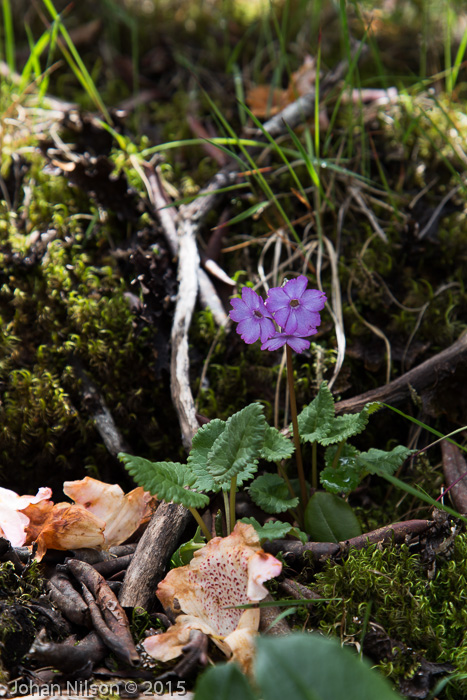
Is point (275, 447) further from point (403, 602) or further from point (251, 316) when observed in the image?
point (403, 602)

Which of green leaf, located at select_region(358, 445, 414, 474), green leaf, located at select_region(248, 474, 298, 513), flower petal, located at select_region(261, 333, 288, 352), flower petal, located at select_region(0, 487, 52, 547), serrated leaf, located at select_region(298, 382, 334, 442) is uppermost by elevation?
flower petal, located at select_region(261, 333, 288, 352)

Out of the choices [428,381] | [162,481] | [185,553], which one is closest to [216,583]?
[185,553]

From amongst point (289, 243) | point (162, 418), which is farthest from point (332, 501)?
point (289, 243)

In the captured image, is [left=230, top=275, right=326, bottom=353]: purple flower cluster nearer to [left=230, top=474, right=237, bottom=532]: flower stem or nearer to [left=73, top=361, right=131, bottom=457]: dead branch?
[left=230, top=474, right=237, bottom=532]: flower stem

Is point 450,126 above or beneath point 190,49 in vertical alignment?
beneath

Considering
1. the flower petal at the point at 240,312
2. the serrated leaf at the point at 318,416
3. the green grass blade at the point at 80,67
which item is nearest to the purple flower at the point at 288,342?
the flower petal at the point at 240,312

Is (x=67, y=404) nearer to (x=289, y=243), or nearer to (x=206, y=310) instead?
(x=206, y=310)

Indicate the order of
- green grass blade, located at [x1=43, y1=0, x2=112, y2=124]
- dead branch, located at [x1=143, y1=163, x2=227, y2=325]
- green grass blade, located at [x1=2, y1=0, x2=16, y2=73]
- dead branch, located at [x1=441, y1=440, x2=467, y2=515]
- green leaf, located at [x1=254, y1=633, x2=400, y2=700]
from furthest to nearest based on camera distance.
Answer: green grass blade, located at [x1=2, y1=0, x2=16, y2=73] < green grass blade, located at [x1=43, y1=0, x2=112, y2=124] < dead branch, located at [x1=143, y1=163, x2=227, y2=325] < dead branch, located at [x1=441, y1=440, x2=467, y2=515] < green leaf, located at [x1=254, y1=633, x2=400, y2=700]

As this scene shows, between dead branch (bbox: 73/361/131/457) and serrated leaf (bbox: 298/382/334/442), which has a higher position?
serrated leaf (bbox: 298/382/334/442)

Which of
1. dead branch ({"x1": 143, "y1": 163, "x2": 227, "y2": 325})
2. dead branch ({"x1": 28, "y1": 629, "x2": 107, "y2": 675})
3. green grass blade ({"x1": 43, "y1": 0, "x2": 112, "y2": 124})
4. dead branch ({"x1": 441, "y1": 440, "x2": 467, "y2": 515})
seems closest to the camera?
dead branch ({"x1": 28, "y1": 629, "x2": 107, "y2": 675})

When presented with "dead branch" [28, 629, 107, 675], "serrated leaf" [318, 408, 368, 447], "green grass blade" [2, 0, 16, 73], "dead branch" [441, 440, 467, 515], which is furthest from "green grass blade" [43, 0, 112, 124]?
"dead branch" [28, 629, 107, 675]
